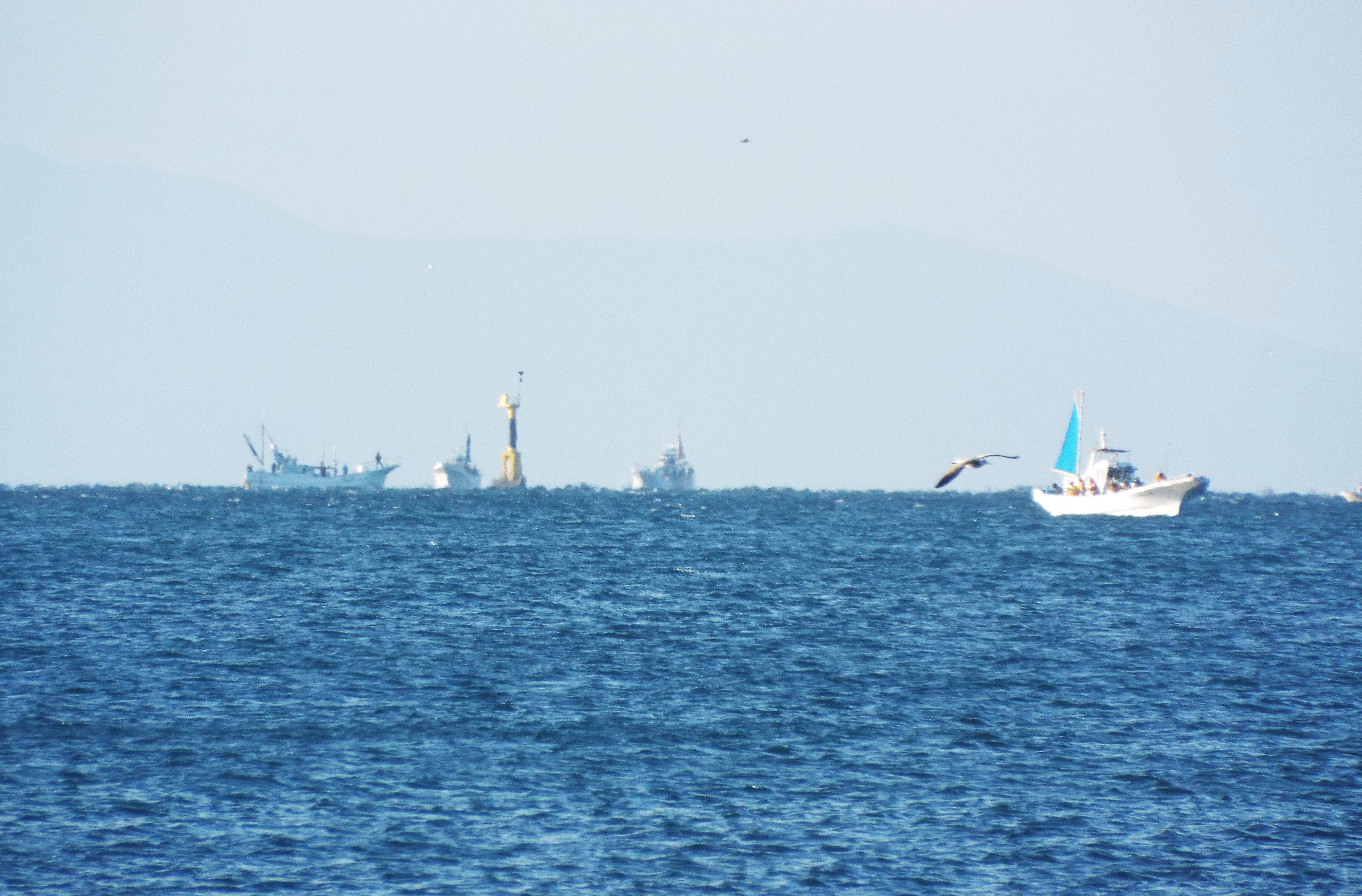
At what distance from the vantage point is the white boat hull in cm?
12662

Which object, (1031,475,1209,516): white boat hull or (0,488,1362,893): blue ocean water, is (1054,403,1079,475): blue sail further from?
(0,488,1362,893): blue ocean water

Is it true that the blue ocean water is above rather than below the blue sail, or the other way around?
below

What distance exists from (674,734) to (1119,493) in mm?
100626

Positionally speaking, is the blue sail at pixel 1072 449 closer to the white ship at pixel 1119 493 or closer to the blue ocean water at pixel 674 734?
the white ship at pixel 1119 493

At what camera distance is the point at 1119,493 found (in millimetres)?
126688

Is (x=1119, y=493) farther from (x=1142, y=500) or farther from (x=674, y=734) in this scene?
(x=674, y=734)

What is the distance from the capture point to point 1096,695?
39.1 m

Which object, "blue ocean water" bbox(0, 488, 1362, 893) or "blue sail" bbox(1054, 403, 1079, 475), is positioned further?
"blue sail" bbox(1054, 403, 1079, 475)

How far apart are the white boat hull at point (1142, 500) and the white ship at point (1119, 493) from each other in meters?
0.03

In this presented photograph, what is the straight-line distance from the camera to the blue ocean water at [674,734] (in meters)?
23.8

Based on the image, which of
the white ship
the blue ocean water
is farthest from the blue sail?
the blue ocean water

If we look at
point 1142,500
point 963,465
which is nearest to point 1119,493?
point 1142,500

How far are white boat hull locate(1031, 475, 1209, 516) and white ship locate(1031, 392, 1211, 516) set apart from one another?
0.08 feet

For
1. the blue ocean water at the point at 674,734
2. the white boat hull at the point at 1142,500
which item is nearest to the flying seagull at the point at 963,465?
the blue ocean water at the point at 674,734
